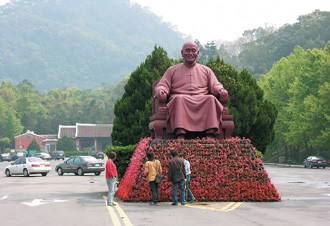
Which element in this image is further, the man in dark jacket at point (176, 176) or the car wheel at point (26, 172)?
the car wheel at point (26, 172)

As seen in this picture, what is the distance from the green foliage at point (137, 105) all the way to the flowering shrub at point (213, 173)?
26.0 ft

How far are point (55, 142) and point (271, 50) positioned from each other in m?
48.5

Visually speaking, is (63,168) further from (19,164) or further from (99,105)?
(99,105)

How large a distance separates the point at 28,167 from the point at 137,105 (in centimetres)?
1422

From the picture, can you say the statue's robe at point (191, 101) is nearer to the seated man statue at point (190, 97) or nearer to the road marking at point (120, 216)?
the seated man statue at point (190, 97)

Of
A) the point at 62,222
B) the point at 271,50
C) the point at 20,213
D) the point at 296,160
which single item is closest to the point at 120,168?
the point at 20,213

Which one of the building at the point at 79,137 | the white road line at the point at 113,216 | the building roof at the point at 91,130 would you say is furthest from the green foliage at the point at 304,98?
the building at the point at 79,137

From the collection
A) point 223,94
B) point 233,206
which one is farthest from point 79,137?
point 233,206

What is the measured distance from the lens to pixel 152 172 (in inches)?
671

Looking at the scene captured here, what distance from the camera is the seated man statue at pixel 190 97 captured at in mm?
19125

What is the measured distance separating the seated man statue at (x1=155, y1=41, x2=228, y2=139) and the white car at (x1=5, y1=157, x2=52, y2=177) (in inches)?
841

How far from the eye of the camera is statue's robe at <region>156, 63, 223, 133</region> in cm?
1911

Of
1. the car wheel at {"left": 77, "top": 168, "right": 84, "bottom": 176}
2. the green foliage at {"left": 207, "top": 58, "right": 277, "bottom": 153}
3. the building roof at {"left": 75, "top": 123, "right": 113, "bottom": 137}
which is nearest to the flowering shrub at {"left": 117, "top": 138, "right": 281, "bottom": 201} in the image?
the green foliage at {"left": 207, "top": 58, "right": 277, "bottom": 153}

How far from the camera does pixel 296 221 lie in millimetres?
12945
